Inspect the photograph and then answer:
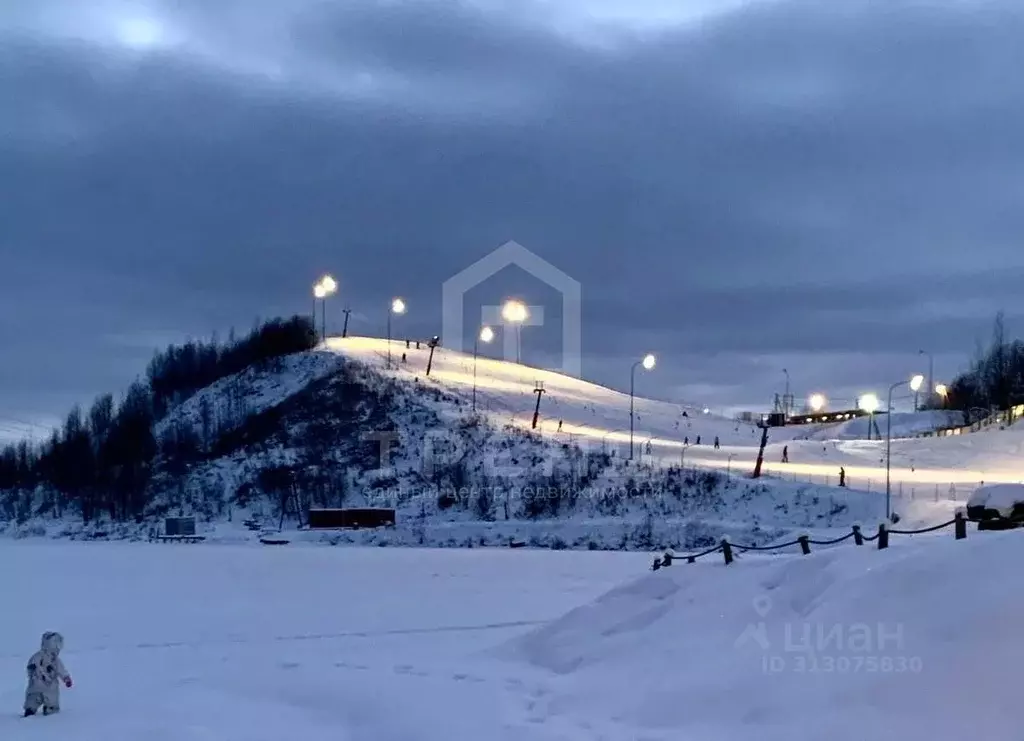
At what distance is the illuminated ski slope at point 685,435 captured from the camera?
2320 inches

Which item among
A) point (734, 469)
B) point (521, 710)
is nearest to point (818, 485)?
point (734, 469)

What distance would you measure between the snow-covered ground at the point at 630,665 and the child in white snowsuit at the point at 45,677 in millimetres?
336

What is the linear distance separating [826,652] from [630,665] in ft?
9.29

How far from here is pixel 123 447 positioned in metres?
86.0

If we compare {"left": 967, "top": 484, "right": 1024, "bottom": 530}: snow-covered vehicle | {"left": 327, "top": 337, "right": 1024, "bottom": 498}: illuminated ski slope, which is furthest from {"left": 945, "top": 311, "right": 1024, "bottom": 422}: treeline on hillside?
{"left": 967, "top": 484, "right": 1024, "bottom": 530}: snow-covered vehicle

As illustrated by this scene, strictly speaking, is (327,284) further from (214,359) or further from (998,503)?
(998,503)

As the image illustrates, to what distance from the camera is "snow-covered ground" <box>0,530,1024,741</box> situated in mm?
9375

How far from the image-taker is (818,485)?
52.4 m

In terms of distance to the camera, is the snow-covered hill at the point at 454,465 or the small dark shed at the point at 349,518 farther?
the small dark shed at the point at 349,518

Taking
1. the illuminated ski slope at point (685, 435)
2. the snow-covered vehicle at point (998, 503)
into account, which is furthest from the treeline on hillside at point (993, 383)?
the snow-covered vehicle at point (998, 503)

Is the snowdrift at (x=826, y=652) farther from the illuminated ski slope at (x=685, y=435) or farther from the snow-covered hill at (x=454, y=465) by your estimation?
the illuminated ski slope at (x=685, y=435)

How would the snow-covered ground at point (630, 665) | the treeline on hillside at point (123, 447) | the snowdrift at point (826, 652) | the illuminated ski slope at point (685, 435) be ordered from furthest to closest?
the treeline on hillside at point (123, 447) → the illuminated ski slope at point (685, 435) → the snow-covered ground at point (630, 665) → the snowdrift at point (826, 652)

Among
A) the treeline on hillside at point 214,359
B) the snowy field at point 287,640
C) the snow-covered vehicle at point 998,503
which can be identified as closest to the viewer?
the snowy field at point 287,640

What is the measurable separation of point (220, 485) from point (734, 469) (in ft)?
116
